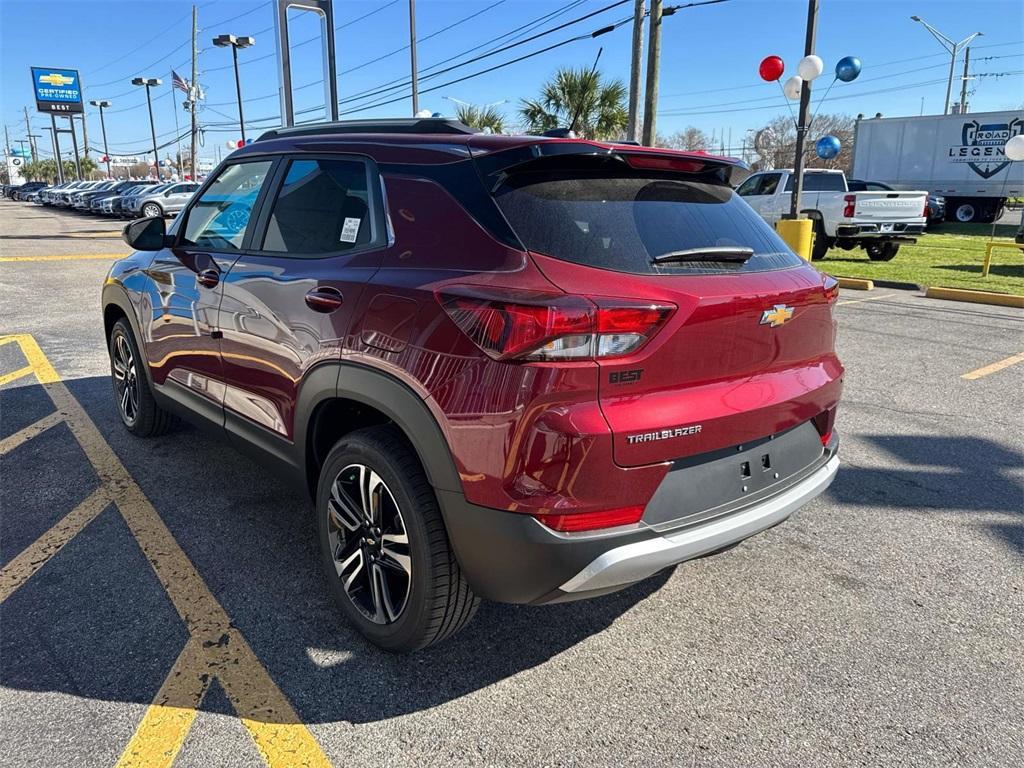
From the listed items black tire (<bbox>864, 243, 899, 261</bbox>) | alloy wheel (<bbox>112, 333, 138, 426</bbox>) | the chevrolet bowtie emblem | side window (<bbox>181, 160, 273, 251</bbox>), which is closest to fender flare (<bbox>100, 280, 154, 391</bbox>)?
alloy wheel (<bbox>112, 333, 138, 426</bbox>)

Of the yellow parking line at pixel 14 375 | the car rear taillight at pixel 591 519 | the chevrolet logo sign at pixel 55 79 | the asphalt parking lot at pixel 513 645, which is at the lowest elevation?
the asphalt parking lot at pixel 513 645

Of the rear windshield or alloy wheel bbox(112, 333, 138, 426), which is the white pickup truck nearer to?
alloy wheel bbox(112, 333, 138, 426)

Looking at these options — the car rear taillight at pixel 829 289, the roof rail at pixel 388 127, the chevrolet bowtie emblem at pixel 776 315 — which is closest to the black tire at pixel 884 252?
the car rear taillight at pixel 829 289

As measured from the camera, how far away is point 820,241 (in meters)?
15.9

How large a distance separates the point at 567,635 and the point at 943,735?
121 centimetres

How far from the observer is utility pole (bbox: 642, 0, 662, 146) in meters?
16.1

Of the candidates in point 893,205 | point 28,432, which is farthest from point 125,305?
point 893,205

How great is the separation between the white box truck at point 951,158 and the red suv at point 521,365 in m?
26.4

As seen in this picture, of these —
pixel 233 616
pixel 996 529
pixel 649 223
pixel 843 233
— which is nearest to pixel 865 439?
pixel 996 529

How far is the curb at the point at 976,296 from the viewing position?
1010 cm

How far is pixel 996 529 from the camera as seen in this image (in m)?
3.53

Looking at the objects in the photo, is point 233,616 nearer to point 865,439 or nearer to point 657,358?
point 657,358

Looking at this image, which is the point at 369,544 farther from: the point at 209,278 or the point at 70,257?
the point at 70,257

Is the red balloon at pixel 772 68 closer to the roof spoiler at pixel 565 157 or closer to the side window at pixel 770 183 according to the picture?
the side window at pixel 770 183
